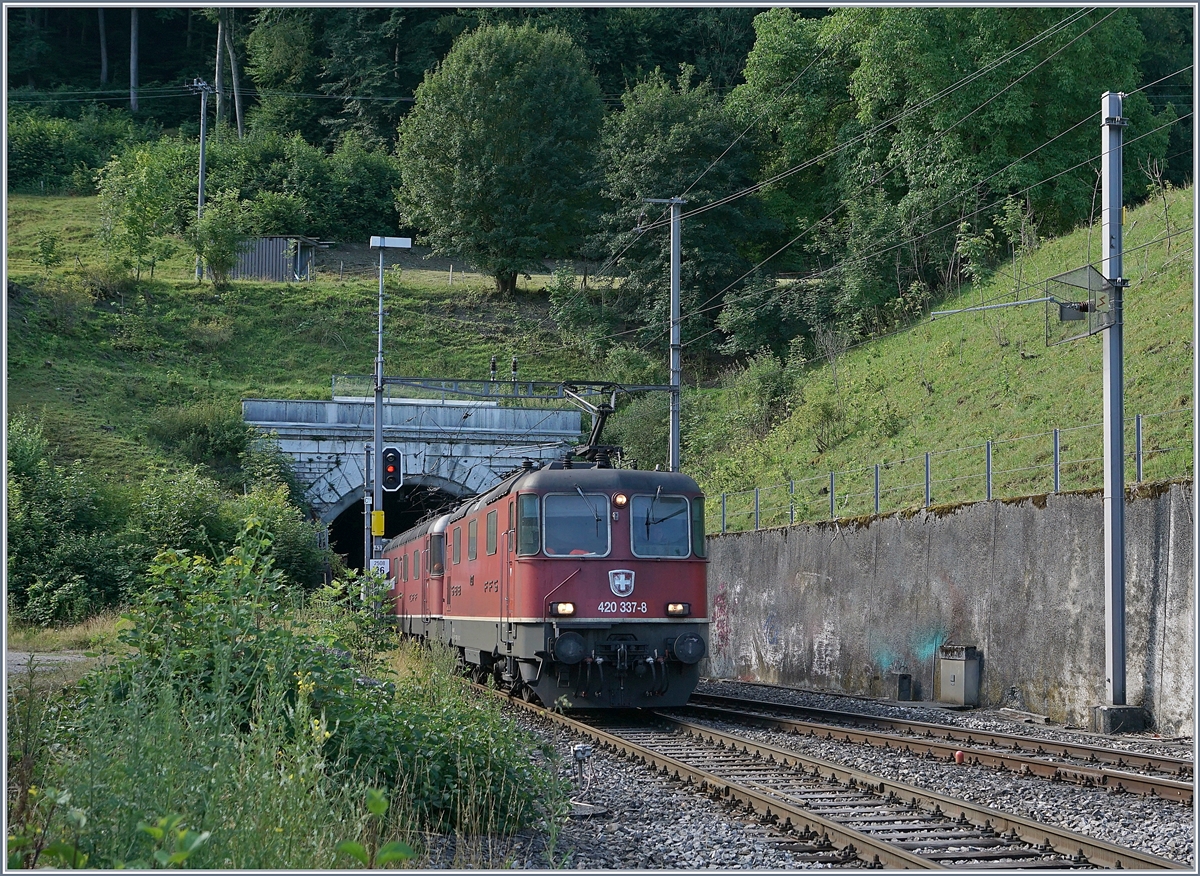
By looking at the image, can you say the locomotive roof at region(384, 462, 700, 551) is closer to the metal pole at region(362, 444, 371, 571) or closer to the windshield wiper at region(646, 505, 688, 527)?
the windshield wiper at region(646, 505, 688, 527)

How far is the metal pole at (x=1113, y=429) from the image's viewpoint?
13953 mm

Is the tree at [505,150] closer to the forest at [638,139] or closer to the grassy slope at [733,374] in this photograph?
the forest at [638,139]

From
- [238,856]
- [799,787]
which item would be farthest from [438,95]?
[238,856]

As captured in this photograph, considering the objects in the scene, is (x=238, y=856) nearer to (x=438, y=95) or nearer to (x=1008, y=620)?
(x=1008, y=620)

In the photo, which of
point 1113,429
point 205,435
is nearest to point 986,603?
point 1113,429

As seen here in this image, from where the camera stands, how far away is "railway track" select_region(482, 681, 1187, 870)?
7438 millimetres

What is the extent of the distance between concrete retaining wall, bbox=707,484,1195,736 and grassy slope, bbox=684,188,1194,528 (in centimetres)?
145

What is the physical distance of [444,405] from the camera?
38.7 metres

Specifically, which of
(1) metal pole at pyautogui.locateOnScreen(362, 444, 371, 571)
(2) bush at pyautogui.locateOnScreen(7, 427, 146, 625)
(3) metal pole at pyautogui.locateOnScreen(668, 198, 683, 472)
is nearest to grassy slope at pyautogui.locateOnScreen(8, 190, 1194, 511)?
(3) metal pole at pyautogui.locateOnScreen(668, 198, 683, 472)

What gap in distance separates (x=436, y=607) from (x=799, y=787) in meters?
12.6

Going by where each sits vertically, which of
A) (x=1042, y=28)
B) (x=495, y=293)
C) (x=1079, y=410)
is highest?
(x=1042, y=28)

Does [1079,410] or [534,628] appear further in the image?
[1079,410]

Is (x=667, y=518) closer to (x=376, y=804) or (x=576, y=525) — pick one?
(x=576, y=525)

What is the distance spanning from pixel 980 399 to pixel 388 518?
27268 mm
